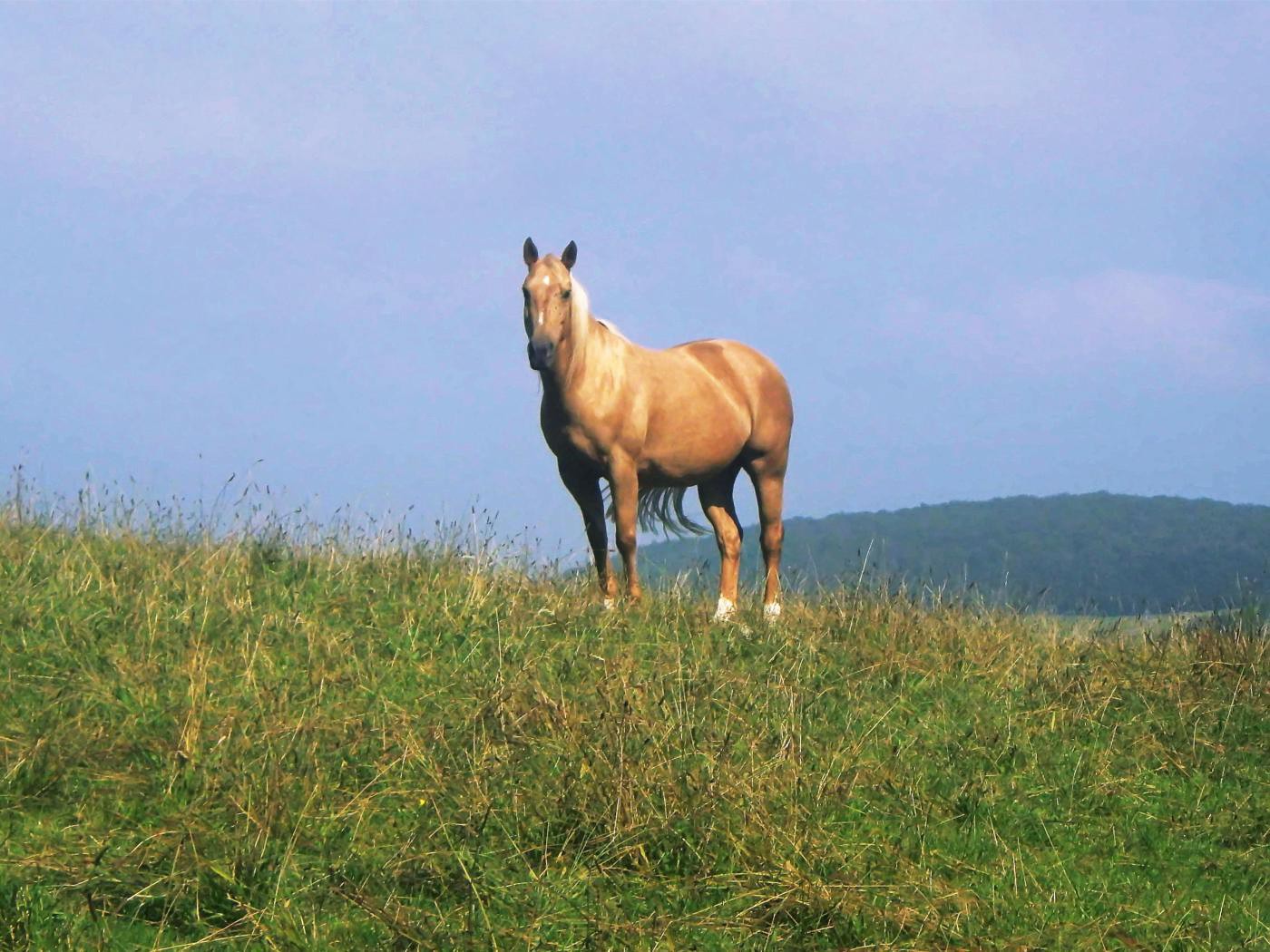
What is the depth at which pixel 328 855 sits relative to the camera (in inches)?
199

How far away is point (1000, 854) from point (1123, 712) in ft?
8.95

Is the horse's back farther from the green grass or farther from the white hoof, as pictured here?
the green grass

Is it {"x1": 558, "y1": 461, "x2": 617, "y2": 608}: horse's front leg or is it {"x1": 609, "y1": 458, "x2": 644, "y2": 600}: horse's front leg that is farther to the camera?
{"x1": 558, "y1": 461, "x2": 617, "y2": 608}: horse's front leg

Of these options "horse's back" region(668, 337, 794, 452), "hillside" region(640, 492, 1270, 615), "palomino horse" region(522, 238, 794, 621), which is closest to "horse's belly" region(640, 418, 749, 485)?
"palomino horse" region(522, 238, 794, 621)

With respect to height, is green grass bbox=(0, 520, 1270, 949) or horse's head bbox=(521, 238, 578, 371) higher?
horse's head bbox=(521, 238, 578, 371)

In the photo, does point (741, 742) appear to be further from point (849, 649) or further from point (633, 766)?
point (849, 649)

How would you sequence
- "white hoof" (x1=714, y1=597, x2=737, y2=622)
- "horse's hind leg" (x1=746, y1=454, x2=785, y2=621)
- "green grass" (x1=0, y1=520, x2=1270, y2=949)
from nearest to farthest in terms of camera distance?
"green grass" (x1=0, y1=520, x2=1270, y2=949) → "white hoof" (x1=714, y1=597, x2=737, y2=622) → "horse's hind leg" (x1=746, y1=454, x2=785, y2=621)

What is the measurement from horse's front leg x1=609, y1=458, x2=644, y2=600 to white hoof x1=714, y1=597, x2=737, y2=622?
0.63m

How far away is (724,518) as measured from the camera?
10.9 m

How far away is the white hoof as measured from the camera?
31.1 ft

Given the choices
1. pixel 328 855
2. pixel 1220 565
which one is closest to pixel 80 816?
pixel 328 855

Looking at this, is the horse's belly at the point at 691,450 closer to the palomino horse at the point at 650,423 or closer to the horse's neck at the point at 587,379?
the palomino horse at the point at 650,423

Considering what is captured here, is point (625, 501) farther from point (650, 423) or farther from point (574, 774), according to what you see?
point (574, 774)

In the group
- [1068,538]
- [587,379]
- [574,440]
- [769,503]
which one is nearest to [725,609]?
[769,503]
